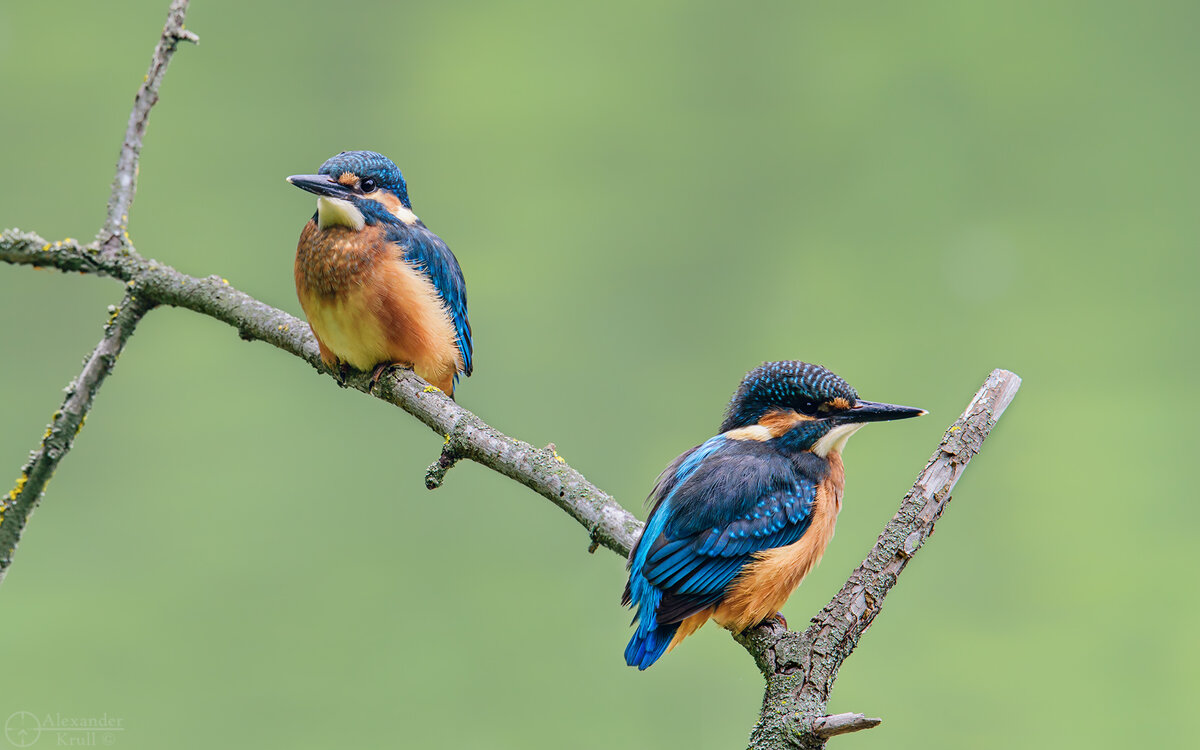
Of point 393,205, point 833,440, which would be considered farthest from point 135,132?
point 833,440

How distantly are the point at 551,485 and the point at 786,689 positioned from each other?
45cm

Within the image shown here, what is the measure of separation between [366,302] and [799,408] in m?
0.84

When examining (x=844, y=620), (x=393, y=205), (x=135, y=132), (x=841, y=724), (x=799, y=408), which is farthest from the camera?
(x=393, y=205)

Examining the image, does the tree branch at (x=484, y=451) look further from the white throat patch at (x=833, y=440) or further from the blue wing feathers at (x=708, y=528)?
the white throat patch at (x=833, y=440)

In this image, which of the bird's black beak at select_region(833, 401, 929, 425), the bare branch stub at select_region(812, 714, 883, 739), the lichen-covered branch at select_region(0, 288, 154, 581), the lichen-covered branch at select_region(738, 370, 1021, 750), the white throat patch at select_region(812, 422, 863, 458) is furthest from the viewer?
the lichen-covered branch at select_region(0, 288, 154, 581)

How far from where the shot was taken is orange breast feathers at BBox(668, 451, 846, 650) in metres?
1.64

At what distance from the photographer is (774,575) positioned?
1.67 meters

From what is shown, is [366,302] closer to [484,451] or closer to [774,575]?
[484,451]

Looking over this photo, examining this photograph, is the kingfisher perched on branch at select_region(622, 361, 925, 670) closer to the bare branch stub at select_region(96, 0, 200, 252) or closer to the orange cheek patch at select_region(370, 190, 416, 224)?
the orange cheek patch at select_region(370, 190, 416, 224)

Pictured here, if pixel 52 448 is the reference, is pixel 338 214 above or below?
above

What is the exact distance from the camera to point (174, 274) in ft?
7.07

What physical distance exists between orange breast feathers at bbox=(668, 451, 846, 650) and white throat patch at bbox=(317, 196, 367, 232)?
102cm

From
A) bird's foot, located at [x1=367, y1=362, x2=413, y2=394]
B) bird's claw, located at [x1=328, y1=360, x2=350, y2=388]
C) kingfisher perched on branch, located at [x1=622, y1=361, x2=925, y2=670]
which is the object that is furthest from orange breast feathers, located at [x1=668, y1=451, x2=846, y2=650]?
bird's claw, located at [x1=328, y1=360, x2=350, y2=388]

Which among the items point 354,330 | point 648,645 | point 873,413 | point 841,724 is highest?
point 354,330
